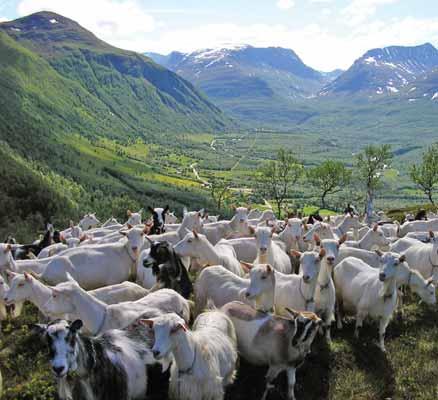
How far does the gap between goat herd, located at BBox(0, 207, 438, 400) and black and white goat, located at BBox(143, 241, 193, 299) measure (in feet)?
0.10

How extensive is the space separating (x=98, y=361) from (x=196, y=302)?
4.93 meters

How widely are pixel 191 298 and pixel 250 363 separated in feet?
12.9

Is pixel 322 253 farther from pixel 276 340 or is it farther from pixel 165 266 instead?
pixel 165 266

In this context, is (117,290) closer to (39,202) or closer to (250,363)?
(250,363)

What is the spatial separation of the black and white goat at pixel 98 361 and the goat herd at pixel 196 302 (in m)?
0.02

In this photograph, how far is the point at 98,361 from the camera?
8312mm

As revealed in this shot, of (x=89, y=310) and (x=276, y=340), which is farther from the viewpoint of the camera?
(x=89, y=310)

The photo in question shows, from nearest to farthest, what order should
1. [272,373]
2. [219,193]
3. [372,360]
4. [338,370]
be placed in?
[272,373]
[338,370]
[372,360]
[219,193]

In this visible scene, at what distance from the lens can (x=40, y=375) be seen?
10445mm

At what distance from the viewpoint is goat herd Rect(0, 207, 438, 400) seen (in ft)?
27.9

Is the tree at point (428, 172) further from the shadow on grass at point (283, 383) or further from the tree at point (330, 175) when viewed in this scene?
the shadow on grass at point (283, 383)

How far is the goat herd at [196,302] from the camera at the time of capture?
850 centimetres

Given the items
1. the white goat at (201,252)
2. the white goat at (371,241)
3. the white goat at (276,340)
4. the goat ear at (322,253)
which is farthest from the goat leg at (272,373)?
the white goat at (371,241)

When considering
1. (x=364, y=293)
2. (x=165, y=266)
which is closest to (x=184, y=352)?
(x=165, y=266)
